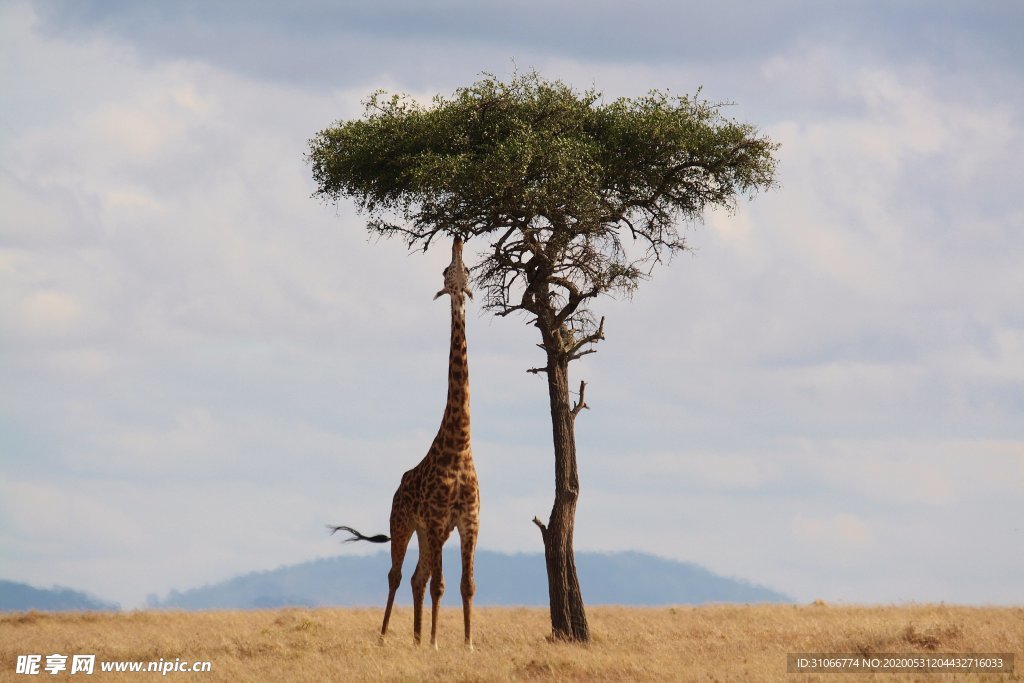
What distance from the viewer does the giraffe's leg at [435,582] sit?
70.3ft

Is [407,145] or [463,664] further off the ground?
[407,145]

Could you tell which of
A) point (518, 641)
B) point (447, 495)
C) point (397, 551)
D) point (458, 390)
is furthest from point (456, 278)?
point (518, 641)

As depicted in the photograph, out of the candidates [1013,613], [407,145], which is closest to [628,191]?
[407,145]

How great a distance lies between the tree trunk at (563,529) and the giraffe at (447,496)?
2902mm

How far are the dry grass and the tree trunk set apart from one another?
776mm

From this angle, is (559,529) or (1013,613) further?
(1013,613)

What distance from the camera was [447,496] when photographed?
70.3 ft

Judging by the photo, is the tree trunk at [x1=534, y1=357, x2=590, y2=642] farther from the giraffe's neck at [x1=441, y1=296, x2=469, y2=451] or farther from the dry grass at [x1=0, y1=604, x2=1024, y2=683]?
the giraffe's neck at [x1=441, y1=296, x2=469, y2=451]

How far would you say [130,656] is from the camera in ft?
73.0

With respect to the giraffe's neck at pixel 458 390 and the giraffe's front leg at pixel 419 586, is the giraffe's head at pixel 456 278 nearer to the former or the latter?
the giraffe's neck at pixel 458 390

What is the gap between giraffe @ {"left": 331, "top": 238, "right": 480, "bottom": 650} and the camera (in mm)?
21453

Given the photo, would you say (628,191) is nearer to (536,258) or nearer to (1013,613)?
(536,258)

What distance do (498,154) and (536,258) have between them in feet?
8.24

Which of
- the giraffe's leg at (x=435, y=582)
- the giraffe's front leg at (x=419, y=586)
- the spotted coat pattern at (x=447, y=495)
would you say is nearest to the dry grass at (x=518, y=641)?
the giraffe's leg at (x=435, y=582)
